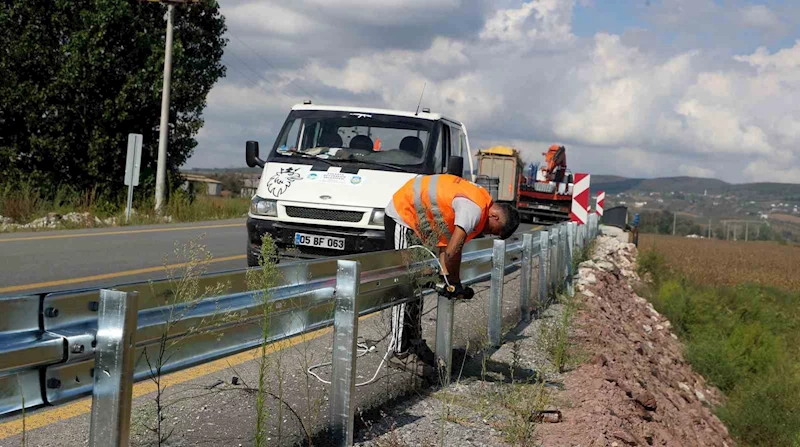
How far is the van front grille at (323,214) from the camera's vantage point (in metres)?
9.80

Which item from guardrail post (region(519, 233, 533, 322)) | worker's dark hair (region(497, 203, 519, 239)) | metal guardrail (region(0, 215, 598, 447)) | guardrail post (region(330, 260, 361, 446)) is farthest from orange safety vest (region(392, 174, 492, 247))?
guardrail post (region(519, 233, 533, 322))

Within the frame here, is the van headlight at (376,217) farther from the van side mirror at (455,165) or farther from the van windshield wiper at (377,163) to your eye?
the van side mirror at (455,165)

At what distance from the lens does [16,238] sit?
14.0m

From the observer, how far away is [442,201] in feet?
20.2

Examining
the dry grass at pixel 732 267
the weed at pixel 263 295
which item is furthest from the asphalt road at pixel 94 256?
the dry grass at pixel 732 267

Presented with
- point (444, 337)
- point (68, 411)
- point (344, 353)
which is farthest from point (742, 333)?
point (68, 411)

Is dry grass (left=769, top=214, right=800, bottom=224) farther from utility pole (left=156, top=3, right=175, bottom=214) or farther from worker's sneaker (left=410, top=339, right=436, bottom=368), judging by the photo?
worker's sneaker (left=410, top=339, right=436, bottom=368)

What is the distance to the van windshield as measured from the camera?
10.5 metres

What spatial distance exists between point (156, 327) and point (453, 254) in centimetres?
292

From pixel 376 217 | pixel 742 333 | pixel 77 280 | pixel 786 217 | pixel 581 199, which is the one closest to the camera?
pixel 376 217

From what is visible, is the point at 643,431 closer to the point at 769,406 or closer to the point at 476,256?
the point at 476,256

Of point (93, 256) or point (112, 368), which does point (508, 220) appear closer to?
point (112, 368)

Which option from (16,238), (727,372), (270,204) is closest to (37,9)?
(16,238)

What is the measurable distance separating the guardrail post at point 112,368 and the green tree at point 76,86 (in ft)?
77.3
